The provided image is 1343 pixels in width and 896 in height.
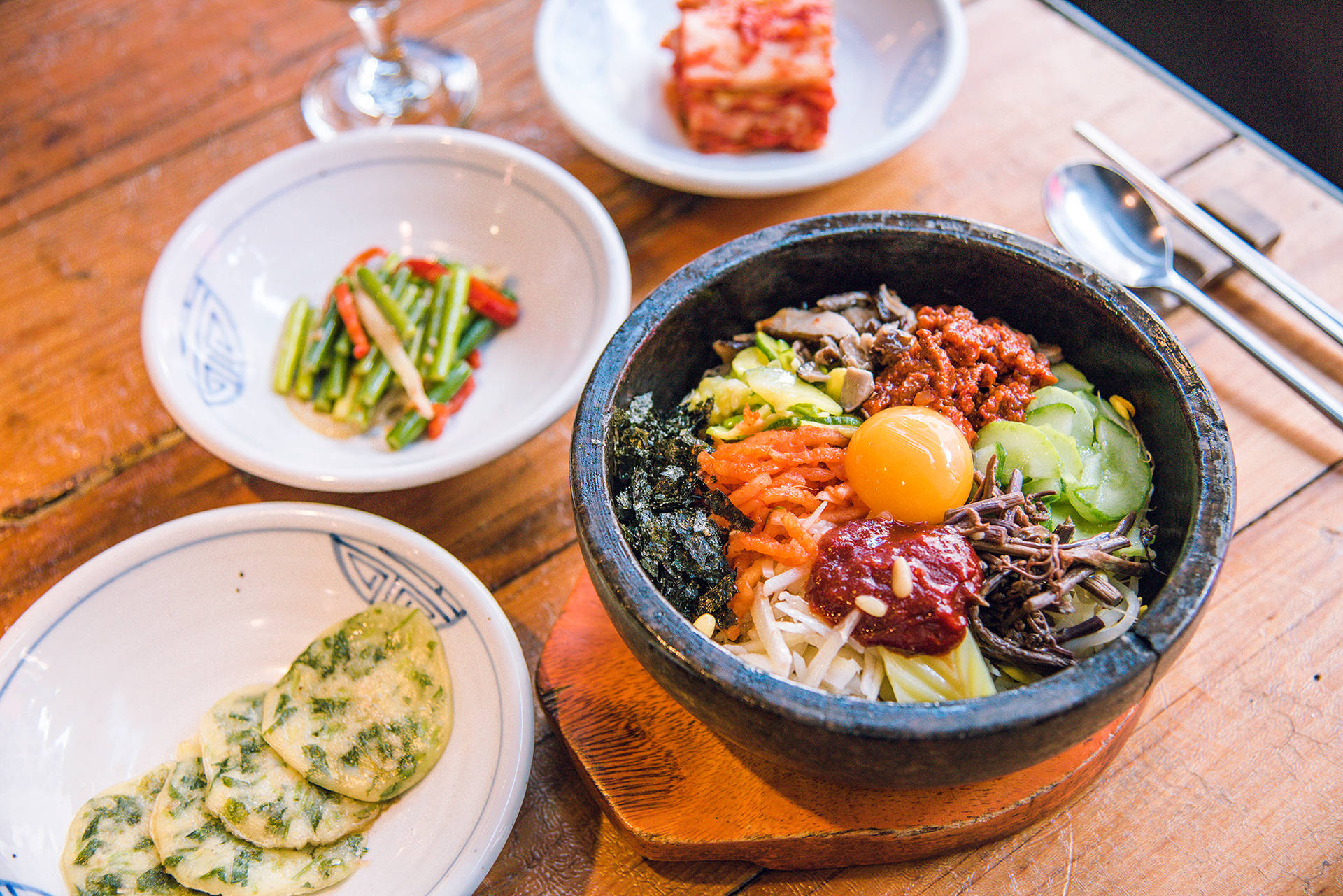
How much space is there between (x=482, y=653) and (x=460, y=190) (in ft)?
5.17

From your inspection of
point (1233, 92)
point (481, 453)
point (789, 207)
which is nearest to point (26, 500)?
point (481, 453)

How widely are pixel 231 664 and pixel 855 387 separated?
156 centimetres

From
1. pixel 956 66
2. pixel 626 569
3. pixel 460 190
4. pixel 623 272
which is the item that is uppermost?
pixel 956 66

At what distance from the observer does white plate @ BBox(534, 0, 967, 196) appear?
9.04 ft

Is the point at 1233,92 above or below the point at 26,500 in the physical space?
above

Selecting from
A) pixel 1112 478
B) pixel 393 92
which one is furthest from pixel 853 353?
pixel 393 92

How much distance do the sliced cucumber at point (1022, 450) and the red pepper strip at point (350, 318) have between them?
67.3 inches

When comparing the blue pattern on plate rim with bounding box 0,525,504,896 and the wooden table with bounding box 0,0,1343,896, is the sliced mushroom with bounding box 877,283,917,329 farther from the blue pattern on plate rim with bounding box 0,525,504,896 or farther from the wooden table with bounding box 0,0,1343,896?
the blue pattern on plate rim with bounding box 0,525,504,896

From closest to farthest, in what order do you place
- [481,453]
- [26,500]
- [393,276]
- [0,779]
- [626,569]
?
1. [626,569]
2. [0,779]
3. [481,453]
4. [26,500]
5. [393,276]

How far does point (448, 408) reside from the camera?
2580 millimetres

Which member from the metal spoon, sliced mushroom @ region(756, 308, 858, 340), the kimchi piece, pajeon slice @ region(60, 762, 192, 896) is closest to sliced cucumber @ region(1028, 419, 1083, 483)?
sliced mushroom @ region(756, 308, 858, 340)

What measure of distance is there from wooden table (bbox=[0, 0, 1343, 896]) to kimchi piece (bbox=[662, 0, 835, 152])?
8.5 inches

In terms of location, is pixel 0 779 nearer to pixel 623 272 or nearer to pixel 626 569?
pixel 626 569

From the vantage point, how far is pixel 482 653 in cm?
197
